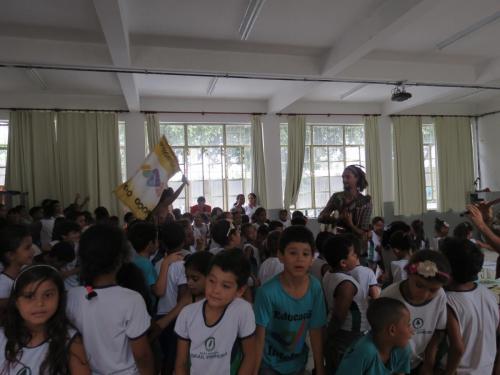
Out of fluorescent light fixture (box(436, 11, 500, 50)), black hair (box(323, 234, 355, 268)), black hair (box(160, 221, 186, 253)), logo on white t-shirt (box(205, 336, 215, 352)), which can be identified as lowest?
logo on white t-shirt (box(205, 336, 215, 352))

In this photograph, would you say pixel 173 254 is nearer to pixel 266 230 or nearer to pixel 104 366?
pixel 104 366

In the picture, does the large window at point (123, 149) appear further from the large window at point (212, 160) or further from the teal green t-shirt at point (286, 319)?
the teal green t-shirt at point (286, 319)

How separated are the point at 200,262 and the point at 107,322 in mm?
468

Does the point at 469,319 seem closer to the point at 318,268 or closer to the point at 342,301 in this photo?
the point at 342,301

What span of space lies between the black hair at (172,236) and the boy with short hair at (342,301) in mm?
848

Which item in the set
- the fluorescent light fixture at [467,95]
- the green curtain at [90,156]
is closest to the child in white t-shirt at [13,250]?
the green curtain at [90,156]

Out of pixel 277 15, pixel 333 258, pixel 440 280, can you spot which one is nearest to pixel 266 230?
pixel 333 258

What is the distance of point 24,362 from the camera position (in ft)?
3.75

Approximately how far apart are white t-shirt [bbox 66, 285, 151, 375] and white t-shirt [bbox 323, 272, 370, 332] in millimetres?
964

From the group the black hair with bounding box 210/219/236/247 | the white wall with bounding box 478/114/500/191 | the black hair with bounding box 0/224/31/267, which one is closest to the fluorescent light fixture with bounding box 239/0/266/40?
the black hair with bounding box 210/219/236/247

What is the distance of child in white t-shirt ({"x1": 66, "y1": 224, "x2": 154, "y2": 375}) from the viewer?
1.29m

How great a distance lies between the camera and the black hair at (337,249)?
191 cm

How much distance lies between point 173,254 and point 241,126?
20.4ft

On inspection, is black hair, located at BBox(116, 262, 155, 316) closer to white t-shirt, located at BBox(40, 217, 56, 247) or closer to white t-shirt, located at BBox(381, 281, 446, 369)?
white t-shirt, located at BBox(381, 281, 446, 369)
